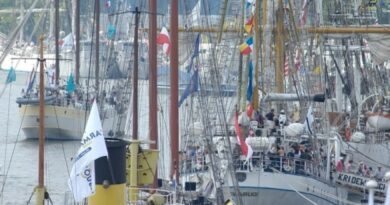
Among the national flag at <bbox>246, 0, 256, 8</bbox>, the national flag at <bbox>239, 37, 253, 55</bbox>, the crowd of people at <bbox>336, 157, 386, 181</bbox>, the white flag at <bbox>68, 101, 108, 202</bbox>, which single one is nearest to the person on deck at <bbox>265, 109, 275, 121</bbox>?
the national flag at <bbox>239, 37, 253, 55</bbox>

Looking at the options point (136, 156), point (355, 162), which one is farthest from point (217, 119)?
point (136, 156)

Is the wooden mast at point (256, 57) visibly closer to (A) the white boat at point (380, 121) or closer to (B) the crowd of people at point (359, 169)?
(B) the crowd of people at point (359, 169)

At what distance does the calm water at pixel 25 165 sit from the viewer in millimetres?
58666

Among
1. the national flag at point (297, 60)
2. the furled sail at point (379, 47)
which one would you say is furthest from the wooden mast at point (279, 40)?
the furled sail at point (379, 47)

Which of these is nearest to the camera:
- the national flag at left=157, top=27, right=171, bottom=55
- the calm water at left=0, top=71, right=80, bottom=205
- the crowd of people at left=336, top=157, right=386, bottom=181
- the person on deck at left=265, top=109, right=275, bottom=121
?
the national flag at left=157, top=27, right=171, bottom=55

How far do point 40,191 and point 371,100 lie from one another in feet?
122

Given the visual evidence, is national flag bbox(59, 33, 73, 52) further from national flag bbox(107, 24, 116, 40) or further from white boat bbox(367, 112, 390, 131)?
white boat bbox(367, 112, 390, 131)

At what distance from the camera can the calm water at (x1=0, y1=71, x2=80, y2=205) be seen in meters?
58.7

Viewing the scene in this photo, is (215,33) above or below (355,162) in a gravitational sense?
above

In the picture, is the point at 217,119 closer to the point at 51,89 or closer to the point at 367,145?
the point at 367,145

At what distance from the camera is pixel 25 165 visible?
71875 millimetres

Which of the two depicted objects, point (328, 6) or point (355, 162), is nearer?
point (355, 162)

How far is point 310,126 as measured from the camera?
5094 centimetres

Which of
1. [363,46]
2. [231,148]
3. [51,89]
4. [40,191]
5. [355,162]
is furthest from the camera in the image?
[51,89]
